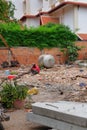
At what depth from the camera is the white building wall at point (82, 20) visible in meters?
28.3

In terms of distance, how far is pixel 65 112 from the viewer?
6121 millimetres

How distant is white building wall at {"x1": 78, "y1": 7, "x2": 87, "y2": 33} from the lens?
2834 cm

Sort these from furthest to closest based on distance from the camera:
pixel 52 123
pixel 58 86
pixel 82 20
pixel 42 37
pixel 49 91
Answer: pixel 82 20 < pixel 42 37 < pixel 58 86 < pixel 49 91 < pixel 52 123

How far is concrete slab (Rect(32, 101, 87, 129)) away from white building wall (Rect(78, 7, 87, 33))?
21858 mm

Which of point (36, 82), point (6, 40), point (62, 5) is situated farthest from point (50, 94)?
point (62, 5)

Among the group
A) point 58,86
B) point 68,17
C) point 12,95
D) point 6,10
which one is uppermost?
point 6,10

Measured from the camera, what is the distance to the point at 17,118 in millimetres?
7953

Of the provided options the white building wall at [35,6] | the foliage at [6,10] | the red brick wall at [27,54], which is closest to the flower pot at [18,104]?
the foliage at [6,10]

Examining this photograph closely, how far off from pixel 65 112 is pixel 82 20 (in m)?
22.9

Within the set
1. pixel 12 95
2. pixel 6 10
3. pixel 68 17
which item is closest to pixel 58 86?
pixel 12 95

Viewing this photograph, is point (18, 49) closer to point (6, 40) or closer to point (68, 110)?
point (6, 40)

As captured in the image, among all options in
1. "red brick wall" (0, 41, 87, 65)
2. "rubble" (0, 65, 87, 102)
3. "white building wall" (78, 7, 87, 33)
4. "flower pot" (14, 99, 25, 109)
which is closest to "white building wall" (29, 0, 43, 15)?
"white building wall" (78, 7, 87, 33)

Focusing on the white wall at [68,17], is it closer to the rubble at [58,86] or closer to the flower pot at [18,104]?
the rubble at [58,86]

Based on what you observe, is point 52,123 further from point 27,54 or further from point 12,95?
point 27,54
